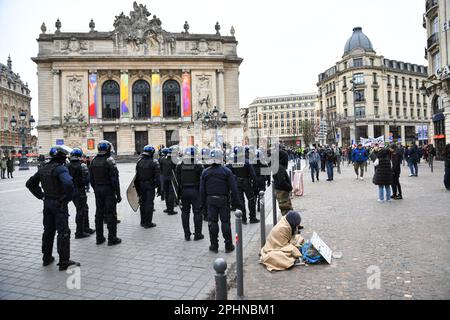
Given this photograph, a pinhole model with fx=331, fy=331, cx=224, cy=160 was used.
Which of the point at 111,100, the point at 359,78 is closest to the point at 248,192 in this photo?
the point at 111,100

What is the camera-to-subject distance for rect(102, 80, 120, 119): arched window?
47.4 meters

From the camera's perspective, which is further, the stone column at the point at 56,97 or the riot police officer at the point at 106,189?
the stone column at the point at 56,97

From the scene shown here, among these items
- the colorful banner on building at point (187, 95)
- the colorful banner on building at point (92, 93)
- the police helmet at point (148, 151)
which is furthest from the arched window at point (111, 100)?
the police helmet at point (148, 151)

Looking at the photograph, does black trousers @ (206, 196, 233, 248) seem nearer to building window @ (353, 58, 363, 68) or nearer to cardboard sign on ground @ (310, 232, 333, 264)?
cardboard sign on ground @ (310, 232, 333, 264)

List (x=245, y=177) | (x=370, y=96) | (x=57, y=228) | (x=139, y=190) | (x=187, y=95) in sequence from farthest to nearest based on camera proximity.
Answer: (x=370, y=96) < (x=187, y=95) < (x=245, y=177) < (x=139, y=190) < (x=57, y=228)

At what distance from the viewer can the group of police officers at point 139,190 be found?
5.66m

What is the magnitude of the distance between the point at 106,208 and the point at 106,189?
1.34 feet

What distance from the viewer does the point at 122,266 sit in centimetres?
557

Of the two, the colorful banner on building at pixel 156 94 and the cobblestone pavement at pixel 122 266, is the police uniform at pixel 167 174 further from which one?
the colorful banner on building at pixel 156 94

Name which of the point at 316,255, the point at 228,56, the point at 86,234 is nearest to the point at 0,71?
the point at 228,56

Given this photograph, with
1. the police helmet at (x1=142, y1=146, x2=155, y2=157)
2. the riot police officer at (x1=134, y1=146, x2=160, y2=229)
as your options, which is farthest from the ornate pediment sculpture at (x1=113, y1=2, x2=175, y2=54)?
the riot police officer at (x1=134, y1=146, x2=160, y2=229)

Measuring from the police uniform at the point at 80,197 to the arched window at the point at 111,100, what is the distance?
41.9 meters

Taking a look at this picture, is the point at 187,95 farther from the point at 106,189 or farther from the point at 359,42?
the point at 106,189

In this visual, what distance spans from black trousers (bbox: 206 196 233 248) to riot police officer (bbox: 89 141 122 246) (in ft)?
6.89
